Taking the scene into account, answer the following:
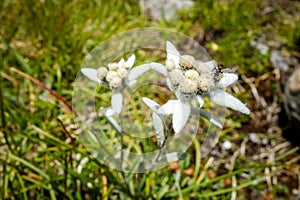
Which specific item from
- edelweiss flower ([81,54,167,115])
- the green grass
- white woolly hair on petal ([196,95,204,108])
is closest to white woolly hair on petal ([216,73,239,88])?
white woolly hair on petal ([196,95,204,108])

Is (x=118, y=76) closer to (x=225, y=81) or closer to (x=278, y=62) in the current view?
(x=225, y=81)

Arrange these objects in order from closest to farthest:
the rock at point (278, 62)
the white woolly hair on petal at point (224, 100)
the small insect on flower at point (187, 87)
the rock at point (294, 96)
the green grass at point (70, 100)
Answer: the small insect on flower at point (187, 87) → the white woolly hair on petal at point (224, 100) → the green grass at point (70, 100) → the rock at point (294, 96) → the rock at point (278, 62)

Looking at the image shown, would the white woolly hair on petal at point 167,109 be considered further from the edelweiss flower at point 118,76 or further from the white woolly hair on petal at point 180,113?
the edelweiss flower at point 118,76

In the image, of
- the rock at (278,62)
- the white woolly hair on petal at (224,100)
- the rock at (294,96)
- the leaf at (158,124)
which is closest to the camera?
the white woolly hair on petal at (224,100)

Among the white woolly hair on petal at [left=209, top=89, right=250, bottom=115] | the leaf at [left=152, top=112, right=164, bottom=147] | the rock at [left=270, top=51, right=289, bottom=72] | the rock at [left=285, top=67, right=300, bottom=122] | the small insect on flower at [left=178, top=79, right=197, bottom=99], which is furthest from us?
the rock at [left=270, top=51, right=289, bottom=72]

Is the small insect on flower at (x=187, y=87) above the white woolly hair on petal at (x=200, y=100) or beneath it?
above

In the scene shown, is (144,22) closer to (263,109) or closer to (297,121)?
(263,109)

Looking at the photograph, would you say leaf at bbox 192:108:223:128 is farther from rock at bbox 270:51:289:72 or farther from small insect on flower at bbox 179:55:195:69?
rock at bbox 270:51:289:72

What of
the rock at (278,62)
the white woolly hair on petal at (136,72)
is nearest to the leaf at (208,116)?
the white woolly hair on petal at (136,72)
